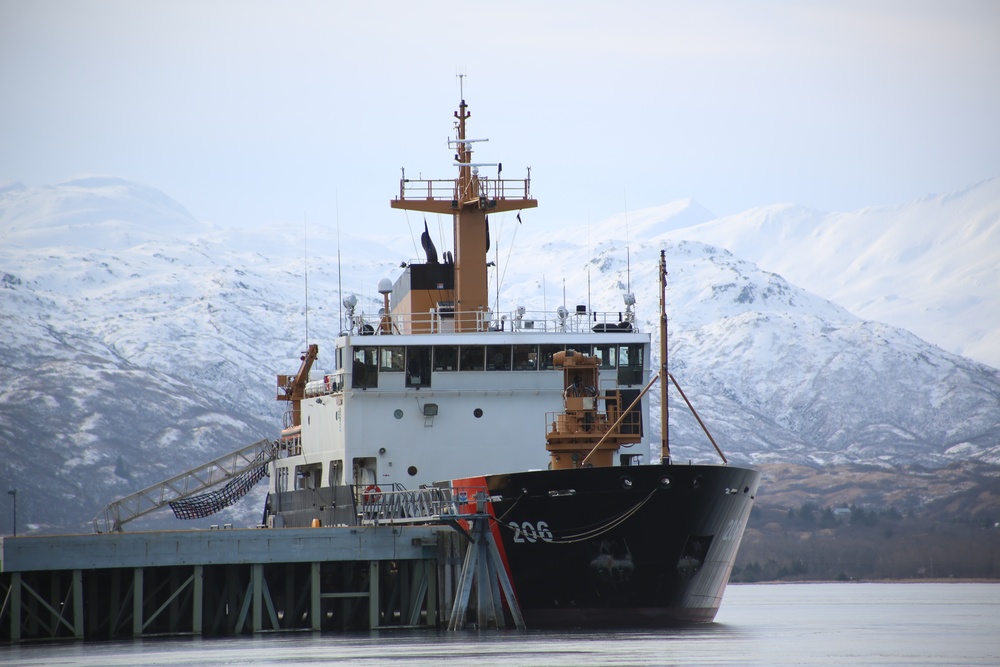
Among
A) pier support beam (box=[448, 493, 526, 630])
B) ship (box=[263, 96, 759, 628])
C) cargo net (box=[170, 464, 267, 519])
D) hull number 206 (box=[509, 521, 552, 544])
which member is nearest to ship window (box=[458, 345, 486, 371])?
ship (box=[263, 96, 759, 628])

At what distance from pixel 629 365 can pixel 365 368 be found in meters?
7.88

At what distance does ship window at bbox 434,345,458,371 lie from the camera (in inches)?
1906

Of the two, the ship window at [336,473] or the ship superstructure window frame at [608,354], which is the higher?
the ship superstructure window frame at [608,354]

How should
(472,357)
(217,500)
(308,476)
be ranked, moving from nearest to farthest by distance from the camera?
(472,357), (308,476), (217,500)

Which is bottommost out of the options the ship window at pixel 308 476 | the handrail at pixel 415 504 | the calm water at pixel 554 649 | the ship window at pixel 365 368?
the calm water at pixel 554 649

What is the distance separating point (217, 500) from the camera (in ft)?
214

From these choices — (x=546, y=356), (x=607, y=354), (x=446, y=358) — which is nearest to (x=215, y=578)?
(x=446, y=358)

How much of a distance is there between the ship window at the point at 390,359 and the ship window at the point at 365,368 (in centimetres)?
15

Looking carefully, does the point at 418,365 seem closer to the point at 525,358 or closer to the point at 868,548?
the point at 525,358

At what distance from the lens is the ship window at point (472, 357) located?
48500 millimetres

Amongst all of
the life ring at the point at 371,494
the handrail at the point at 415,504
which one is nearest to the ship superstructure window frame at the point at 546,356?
the handrail at the point at 415,504

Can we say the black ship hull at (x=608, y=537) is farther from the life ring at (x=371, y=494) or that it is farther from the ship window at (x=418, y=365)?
the ship window at (x=418, y=365)

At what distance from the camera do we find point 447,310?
172 ft

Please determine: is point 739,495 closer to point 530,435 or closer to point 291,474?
point 530,435
